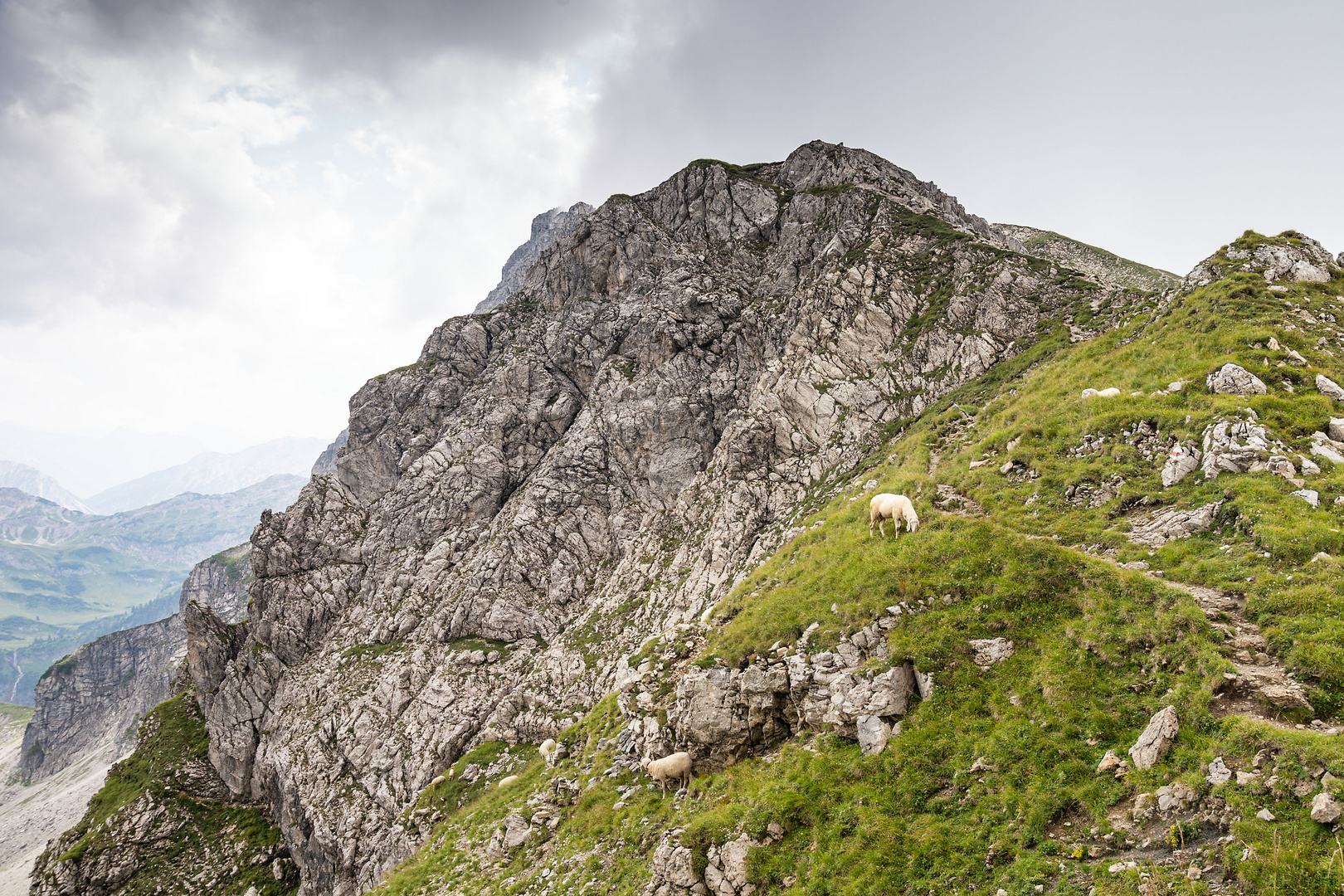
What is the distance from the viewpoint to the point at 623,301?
302 ft

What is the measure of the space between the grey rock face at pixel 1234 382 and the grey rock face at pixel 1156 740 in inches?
655

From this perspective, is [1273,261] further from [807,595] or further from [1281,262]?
[807,595]

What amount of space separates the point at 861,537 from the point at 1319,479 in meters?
14.0

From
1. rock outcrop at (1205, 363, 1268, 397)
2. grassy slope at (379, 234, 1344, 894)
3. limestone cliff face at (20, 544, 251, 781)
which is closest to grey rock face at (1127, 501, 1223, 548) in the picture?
grassy slope at (379, 234, 1344, 894)

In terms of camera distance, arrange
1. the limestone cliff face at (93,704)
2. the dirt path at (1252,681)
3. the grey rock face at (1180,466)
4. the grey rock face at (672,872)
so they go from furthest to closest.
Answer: the limestone cliff face at (93,704) < the grey rock face at (1180,466) < the grey rock face at (672,872) < the dirt path at (1252,681)

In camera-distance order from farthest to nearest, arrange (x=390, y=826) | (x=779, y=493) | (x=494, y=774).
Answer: (x=779, y=493) < (x=390, y=826) < (x=494, y=774)

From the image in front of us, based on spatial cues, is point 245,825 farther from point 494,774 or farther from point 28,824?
point 28,824

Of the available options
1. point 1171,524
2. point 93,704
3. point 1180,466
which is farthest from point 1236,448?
point 93,704

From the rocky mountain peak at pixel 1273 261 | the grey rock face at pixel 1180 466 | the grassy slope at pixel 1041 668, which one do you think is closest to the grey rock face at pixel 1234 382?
the grassy slope at pixel 1041 668

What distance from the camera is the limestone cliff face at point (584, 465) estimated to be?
189 ft

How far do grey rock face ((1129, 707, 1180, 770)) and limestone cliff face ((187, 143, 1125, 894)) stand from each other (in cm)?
3989

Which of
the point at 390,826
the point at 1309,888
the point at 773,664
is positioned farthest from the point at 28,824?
the point at 1309,888

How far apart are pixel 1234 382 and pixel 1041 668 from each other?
16510 mm

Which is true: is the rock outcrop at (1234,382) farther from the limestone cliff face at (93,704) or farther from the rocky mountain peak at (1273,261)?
the limestone cliff face at (93,704)
